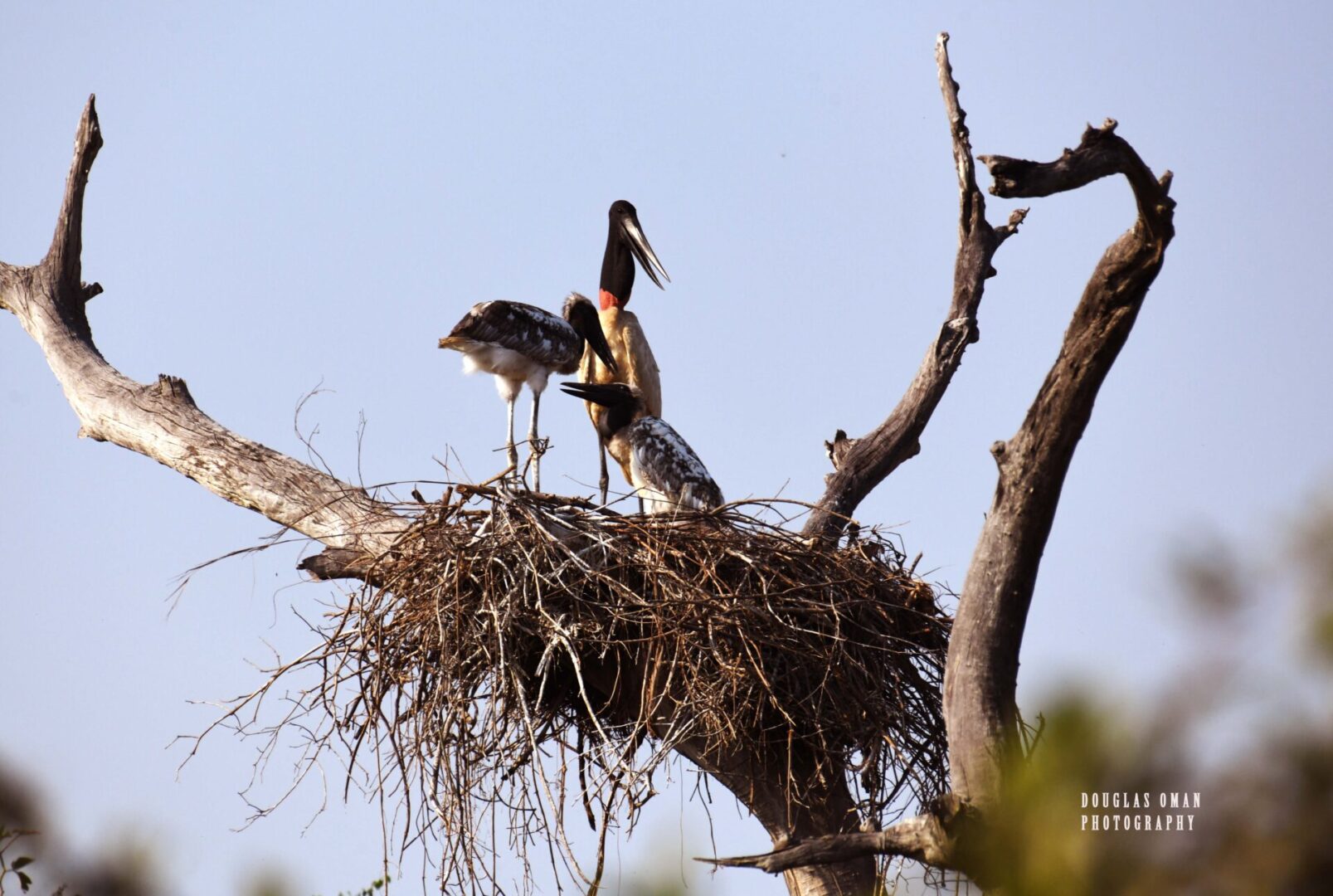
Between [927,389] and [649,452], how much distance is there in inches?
73.4

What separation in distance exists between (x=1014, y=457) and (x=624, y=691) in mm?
2164

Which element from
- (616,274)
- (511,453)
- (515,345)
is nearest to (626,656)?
(511,453)

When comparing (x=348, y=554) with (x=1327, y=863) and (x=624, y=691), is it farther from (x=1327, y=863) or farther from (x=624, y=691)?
(x=1327, y=863)

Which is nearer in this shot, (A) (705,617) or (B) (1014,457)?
(B) (1014,457)

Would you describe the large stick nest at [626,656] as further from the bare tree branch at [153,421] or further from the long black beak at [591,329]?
the long black beak at [591,329]

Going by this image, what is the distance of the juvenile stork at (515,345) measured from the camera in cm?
798

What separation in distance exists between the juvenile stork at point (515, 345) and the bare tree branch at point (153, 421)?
66.0 inches

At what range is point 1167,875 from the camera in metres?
1.04

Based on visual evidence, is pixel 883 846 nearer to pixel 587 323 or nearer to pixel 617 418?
pixel 617 418

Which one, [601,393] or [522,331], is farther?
[601,393]

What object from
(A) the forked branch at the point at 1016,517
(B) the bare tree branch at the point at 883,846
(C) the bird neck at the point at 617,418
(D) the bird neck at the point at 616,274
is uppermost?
(D) the bird neck at the point at 616,274

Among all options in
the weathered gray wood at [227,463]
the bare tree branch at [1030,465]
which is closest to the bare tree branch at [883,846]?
the bare tree branch at [1030,465]

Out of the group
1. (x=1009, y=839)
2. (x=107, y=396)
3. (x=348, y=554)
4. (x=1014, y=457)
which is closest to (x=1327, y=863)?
(x=1009, y=839)

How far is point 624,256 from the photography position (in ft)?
33.0
